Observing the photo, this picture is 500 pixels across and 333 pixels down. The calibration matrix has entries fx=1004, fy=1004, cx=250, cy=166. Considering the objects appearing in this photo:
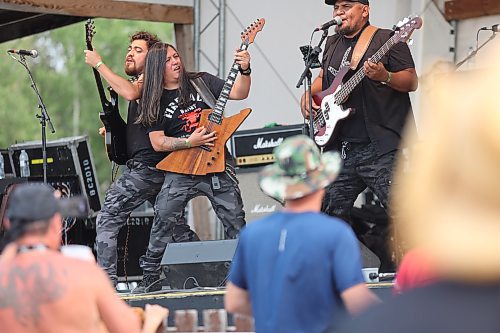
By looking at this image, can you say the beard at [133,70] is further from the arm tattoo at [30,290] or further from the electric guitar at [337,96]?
the arm tattoo at [30,290]

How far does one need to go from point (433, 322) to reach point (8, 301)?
2183mm

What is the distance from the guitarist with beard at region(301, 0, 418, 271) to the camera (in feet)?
21.5

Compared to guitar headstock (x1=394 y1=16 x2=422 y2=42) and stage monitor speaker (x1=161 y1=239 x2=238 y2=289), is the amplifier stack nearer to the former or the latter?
stage monitor speaker (x1=161 y1=239 x2=238 y2=289)

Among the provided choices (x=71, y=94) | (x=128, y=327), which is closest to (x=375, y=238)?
(x=128, y=327)

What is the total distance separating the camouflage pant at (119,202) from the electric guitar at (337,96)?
1.23 metres

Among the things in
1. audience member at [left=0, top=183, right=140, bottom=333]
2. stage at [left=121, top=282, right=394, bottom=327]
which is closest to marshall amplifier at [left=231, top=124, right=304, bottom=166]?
stage at [left=121, top=282, right=394, bottom=327]

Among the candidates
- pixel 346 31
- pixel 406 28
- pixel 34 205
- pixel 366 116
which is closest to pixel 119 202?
pixel 366 116

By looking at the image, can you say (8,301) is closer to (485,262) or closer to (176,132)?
(485,262)

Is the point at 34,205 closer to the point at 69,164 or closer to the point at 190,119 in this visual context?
the point at 190,119

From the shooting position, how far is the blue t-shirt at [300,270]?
3.25m

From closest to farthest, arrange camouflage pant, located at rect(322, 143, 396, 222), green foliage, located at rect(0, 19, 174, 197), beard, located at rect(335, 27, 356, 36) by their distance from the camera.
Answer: camouflage pant, located at rect(322, 143, 396, 222)
beard, located at rect(335, 27, 356, 36)
green foliage, located at rect(0, 19, 174, 197)

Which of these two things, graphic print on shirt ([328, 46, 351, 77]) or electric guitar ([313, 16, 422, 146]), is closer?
electric guitar ([313, 16, 422, 146])

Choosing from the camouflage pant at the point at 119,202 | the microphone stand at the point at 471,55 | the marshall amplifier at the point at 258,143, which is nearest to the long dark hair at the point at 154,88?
the camouflage pant at the point at 119,202

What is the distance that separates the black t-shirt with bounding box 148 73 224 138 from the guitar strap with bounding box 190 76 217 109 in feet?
0.09
